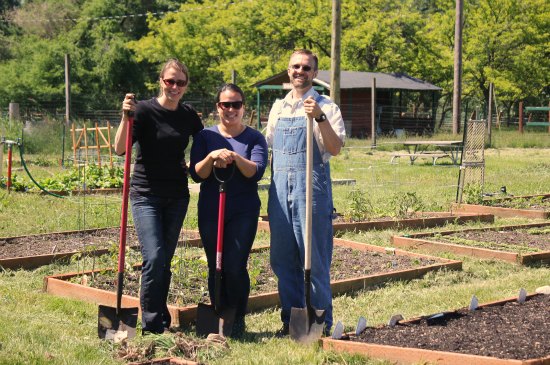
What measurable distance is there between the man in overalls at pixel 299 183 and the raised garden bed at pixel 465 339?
56 centimetres

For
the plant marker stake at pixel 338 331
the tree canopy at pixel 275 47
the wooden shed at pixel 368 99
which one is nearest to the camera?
the plant marker stake at pixel 338 331

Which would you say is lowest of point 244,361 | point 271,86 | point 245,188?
point 244,361

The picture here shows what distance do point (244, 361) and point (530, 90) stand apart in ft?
128

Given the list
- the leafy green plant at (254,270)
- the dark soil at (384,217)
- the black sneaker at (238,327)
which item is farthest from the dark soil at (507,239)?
the black sneaker at (238,327)

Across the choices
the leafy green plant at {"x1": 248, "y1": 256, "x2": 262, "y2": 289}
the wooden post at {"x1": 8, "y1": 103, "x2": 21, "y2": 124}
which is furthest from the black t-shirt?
the wooden post at {"x1": 8, "y1": 103, "x2": 21, "y2": 124}

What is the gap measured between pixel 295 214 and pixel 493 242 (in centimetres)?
468

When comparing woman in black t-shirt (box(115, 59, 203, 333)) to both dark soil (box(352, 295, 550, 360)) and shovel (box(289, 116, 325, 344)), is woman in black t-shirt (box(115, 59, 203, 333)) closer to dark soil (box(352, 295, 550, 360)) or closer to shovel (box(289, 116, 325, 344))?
shovel (box(289, 116, 325, 344))

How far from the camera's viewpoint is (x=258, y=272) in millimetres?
7758

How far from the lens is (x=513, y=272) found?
870 centimetres

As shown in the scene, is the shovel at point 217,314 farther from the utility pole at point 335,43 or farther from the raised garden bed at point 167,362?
the utility pole at point 335,43

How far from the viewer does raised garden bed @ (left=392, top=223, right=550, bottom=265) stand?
9.16 m

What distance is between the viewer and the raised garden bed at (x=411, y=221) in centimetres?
1094

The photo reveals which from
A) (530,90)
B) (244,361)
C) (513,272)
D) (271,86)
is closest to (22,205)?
(513,272)

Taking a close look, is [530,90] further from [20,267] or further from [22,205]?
[20,267]
